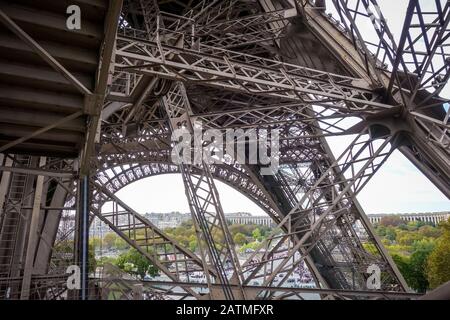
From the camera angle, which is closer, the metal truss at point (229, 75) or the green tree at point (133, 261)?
the metal truss at point (229, 75)

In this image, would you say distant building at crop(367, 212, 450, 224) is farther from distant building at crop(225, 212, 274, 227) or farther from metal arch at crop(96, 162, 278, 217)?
metal arch at crop(96, 162, 278, 217)


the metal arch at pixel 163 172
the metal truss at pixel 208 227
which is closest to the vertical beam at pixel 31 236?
the metal truss at pixel 208 227

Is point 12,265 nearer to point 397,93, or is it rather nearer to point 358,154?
point 358,154

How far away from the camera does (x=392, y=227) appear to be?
38.9 meters

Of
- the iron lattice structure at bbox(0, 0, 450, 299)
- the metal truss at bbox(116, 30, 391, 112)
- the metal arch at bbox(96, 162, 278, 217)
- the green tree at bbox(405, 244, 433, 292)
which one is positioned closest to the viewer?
the iron lattice structure at bbox(0, 0, 450, 299)

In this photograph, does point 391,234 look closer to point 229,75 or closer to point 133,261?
point 133,261

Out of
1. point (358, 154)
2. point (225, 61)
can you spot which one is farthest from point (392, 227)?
point (225, 61)

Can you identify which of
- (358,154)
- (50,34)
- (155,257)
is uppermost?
(50,34)

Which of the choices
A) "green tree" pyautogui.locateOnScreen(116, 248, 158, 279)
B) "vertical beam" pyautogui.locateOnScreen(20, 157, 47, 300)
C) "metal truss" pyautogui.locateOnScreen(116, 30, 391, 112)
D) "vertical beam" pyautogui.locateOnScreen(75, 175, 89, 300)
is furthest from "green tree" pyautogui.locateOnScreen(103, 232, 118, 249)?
"vertical beam" pyautogui.locateOnScreen(75, 175, 89, 300)

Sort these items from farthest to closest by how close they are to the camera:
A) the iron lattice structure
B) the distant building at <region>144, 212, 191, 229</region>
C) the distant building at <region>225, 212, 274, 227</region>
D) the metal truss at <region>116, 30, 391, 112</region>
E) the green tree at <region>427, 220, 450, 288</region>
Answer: the distant building at <region>144, 212, 191, 229</region> → the distant building at <region>225, 212, 274, 227</region> → the green tree at <region>427, 220, 450, 288</region> → the metal truss at <region>116, 30, 391, 112</region> → the iron lattice structure

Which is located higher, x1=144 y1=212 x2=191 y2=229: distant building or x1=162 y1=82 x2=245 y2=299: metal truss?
x1=144 y1=212 x2=191 y2=229: distant building

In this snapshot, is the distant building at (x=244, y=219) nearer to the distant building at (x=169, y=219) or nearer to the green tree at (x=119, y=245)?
the distant building at (x=169, y=219)

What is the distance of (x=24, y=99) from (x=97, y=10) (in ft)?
4.81

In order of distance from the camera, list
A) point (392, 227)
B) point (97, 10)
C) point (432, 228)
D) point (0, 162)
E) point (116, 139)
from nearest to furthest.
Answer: point (97, 10) → point (0, 162) → point (116, 139) → point (432, 228) → point (392, 227)
